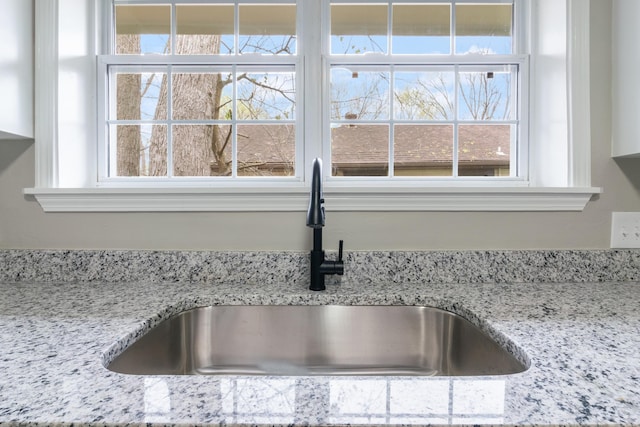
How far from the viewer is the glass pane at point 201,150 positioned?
133 centimetres

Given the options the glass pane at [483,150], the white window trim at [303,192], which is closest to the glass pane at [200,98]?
the white window trim at [303,192]

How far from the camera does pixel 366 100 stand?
133cm

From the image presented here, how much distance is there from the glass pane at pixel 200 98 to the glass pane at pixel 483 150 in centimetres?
83

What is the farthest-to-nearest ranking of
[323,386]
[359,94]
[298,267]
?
[359,94] < [298,267] < [323,386]

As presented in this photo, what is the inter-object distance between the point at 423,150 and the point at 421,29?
0.43 meters

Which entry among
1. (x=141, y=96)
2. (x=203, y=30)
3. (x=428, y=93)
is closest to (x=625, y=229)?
(x=428, y=93)

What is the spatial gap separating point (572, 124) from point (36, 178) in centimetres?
166

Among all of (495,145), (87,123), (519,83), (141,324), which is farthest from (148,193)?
(519,83)

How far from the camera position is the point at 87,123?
1.31 meters

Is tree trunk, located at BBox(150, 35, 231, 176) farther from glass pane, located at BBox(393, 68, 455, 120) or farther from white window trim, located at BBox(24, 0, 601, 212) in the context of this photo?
glass pane, located at BBox(393, 68, 455, 120)

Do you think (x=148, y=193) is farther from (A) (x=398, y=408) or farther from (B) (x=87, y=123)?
(A) (x=398, y=408)

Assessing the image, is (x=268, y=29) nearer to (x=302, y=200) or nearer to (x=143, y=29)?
(x=143, y=29)

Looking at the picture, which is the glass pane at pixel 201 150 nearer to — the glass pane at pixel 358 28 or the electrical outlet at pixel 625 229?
the glass pane at pixel 358 28

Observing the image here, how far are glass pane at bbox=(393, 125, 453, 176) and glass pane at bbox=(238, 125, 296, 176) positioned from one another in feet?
1.21
